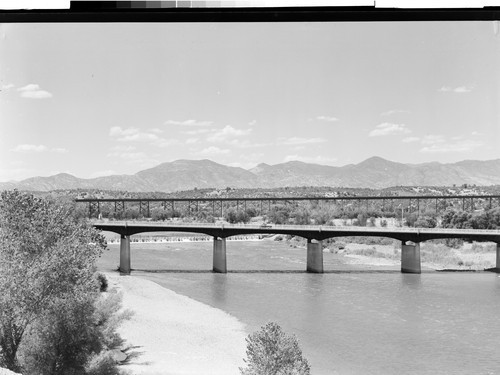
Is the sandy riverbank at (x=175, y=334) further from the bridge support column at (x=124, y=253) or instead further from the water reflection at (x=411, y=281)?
the water reflection at (x=411, y=281)

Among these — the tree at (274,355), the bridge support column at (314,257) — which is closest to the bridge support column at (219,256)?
the bridge support column at (314,257)

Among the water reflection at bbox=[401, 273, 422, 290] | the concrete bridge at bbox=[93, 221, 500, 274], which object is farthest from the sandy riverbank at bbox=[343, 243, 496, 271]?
the water reflection at bbox=[401, 273, 422, 290]

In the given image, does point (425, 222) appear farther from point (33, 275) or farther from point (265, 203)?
point (33, 275)

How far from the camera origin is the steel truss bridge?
15.3 metres

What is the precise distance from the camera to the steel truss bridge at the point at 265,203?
1529 cm

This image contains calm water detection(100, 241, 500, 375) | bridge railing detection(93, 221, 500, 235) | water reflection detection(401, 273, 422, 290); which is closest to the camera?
calm water detection(100, 241, 500, 375)

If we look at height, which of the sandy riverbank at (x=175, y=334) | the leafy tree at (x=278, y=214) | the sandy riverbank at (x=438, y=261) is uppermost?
the leafy tree at (x=278, y=214)

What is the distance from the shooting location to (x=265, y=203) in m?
16.9

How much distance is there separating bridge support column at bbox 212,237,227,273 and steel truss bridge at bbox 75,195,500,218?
80 centimetres

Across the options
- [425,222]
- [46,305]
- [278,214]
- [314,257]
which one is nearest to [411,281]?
[425,222]

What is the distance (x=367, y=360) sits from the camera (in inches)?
454

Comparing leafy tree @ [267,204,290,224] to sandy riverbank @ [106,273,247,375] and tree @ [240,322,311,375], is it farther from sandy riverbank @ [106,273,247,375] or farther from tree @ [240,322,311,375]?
tree @ [240,322,311,375]

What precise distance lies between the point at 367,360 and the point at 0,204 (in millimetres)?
7188

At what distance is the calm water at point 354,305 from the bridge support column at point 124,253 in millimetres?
266
